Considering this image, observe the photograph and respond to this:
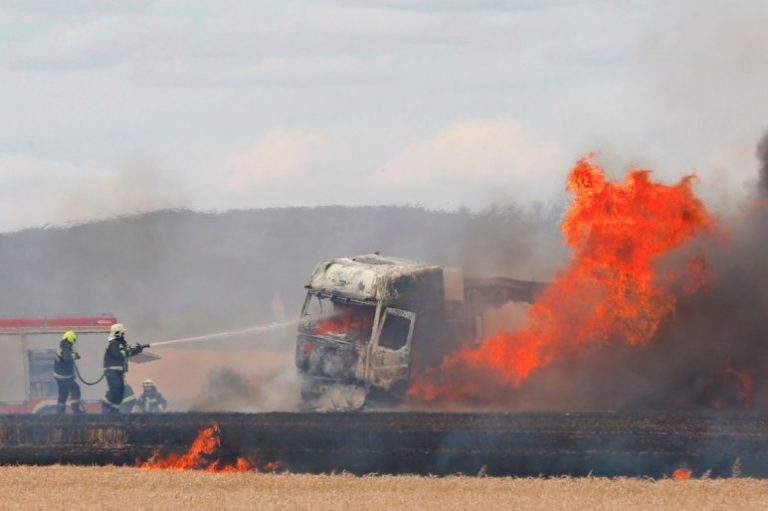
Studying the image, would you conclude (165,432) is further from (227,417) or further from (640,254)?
(640,254)

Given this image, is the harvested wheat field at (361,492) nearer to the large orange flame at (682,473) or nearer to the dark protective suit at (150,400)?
the large orange flame at (682,473)

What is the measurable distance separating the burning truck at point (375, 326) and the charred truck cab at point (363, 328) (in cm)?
2

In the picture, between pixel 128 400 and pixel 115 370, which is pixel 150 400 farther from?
pixel 115 370

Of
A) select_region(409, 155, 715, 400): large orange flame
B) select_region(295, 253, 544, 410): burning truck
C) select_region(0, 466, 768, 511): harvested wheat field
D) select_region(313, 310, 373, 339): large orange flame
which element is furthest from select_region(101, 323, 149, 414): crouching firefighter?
select_region(0, 466, 768, 511): harvested wheat field

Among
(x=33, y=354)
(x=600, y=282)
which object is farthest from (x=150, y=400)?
(x=600, y=282)

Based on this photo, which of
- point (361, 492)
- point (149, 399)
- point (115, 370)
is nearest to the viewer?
point (361, 492)

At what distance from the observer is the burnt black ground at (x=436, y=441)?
2008 cm

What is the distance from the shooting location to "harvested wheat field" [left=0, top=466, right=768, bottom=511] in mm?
17766

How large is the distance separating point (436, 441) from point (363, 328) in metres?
6.64

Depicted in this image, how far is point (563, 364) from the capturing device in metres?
27.0

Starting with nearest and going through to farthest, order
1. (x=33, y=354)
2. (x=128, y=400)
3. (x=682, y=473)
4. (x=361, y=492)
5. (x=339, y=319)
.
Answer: (x=361, y=492)
(x=682, y=473)
(x=339, y=319)
(x=128, y=400)
(x=33, y=354)

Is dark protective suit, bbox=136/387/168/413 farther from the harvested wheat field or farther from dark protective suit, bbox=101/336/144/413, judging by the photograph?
the harvested wheat field

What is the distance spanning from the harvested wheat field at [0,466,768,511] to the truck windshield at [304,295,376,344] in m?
7.71

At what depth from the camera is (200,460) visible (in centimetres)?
2144
